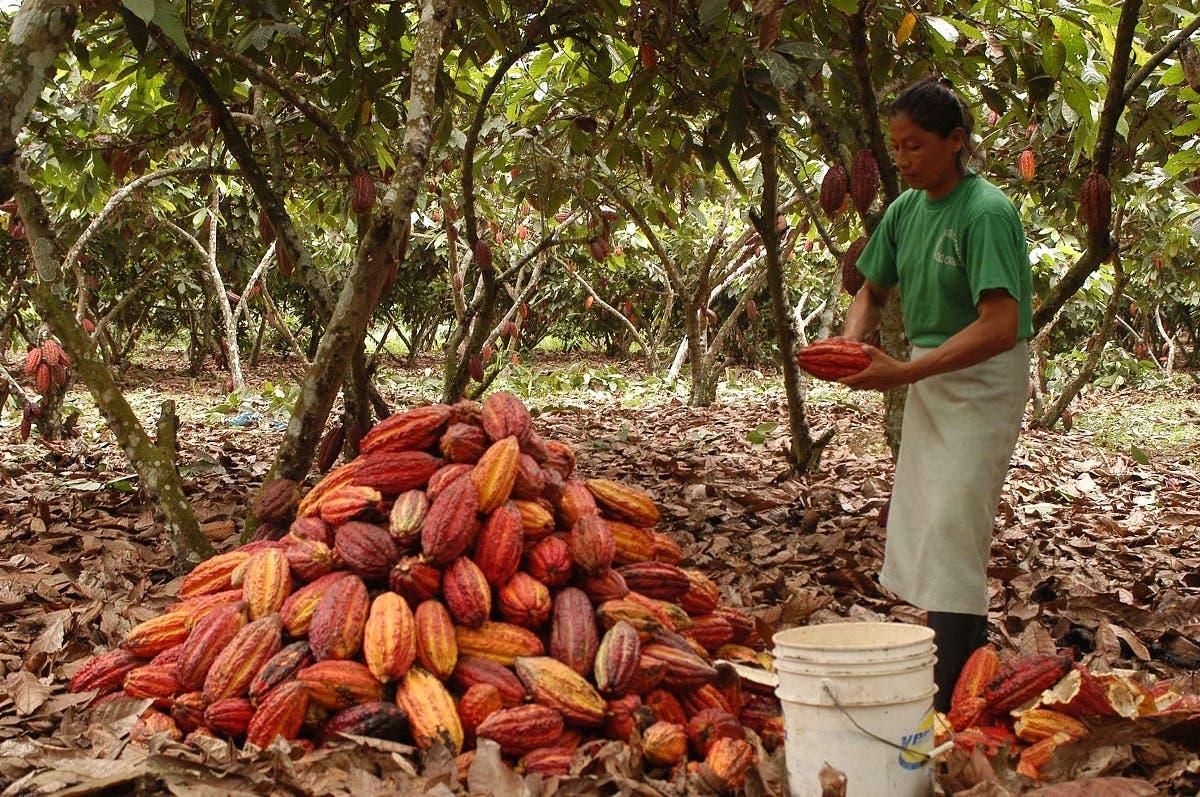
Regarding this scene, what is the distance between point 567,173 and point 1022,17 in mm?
2002

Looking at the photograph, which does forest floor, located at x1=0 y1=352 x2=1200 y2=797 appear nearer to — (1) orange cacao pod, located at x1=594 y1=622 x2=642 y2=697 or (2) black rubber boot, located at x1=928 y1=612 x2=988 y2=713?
(1) orange cacao pod, located at x1=594 y1=622 x2=642 y2=697

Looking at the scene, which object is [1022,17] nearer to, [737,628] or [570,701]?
[737,628]

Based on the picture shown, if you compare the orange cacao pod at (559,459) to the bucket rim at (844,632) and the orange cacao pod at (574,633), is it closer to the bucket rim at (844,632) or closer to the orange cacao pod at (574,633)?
the orange cacao pod at (574,633)

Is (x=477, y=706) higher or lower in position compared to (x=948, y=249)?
lower

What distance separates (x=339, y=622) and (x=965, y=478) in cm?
116

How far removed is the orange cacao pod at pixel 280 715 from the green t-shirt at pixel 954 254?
1315 millimetres

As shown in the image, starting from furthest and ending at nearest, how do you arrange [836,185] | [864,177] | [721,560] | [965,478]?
[721,560] < [836,185] < [864,177] < [965,478]

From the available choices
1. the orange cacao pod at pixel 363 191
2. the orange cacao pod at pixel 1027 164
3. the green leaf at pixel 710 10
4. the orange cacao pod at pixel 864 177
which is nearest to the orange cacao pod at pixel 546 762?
the green leaf at pixel 710 10

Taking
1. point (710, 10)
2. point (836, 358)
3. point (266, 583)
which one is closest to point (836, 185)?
point (710, 10)

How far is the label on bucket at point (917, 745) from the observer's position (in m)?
1.42

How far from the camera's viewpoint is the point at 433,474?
2.10m

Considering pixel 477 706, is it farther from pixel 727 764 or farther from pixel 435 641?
pixel 727 764

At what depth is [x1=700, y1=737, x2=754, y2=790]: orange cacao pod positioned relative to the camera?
1567 millimetres

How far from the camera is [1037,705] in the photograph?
67.9 inches
